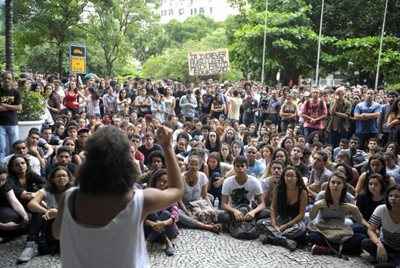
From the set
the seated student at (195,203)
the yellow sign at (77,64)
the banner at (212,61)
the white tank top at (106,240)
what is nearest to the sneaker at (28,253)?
the seated student at (195,203)

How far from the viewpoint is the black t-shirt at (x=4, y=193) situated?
567 centimetres

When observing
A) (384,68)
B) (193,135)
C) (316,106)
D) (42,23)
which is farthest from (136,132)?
(384,68)

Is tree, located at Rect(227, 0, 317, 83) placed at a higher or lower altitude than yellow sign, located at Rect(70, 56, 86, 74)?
higher

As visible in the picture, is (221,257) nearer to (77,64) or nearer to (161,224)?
(161,224)

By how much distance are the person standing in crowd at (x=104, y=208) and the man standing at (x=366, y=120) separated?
32.0 ft

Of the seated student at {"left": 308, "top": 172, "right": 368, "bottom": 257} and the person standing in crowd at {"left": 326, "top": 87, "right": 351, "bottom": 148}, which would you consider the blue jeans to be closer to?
the seated student at {"left": 308, "top": 172, "right": 368, "bottom": 257}

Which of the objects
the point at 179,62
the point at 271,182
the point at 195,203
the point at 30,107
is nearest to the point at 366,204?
the point at 271,182

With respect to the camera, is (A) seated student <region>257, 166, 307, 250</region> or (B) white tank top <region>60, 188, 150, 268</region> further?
(A) seated student <region>257, 166, 307, 250</region>

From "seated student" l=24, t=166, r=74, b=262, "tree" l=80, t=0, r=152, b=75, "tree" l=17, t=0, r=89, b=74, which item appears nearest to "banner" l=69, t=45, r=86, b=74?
"tree" l=17, t=0, r=89, b=74

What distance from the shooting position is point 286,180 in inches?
242

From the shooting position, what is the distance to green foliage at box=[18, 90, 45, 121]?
9.39 meters

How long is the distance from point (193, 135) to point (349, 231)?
5.32 metres

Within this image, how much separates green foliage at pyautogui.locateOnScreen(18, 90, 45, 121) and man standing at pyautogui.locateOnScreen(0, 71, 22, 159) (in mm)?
1796

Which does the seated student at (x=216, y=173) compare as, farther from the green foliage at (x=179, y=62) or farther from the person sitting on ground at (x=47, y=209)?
the green foliage at (x=179, y=62)
